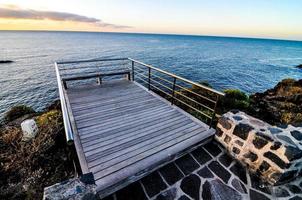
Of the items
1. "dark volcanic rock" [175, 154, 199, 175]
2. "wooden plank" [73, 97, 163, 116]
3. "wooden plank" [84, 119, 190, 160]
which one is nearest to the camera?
"dark volcanic rock" [175, 154, 199, 175]

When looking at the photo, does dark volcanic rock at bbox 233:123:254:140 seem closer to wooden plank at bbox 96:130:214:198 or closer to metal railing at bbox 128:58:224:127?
metal railing at bbox 128:58:224:127

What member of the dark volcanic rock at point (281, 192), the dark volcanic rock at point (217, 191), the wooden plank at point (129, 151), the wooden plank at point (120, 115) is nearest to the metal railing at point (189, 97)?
the wooden plank at point (120, 115)

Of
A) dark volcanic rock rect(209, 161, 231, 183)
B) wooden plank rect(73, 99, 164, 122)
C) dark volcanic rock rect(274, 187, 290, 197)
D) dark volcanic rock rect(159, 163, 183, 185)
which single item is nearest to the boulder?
dark volcanic rock rect(159, 163, 183, 185)

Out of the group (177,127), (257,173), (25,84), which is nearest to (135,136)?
(177,127)

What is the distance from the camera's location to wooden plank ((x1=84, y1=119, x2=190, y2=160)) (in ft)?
9.16

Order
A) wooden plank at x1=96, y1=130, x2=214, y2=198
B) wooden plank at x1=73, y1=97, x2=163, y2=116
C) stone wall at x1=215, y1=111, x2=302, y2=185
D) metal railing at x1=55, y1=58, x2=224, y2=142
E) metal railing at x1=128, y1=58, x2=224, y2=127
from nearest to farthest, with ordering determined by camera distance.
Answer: wooden plank at x1=96, y1=130, x2=214, y2=198 → stone wall at x1=215, y1=111, x2=302, y2=185 → metal railing at x1=55, y1=58, x2=224, y2=142 → metal railing at x1=128, y1=58, x2=224, y2=127 → wooden plank at x1=73, y1=97, x2=163, y2=116

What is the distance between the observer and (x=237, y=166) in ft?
9.12

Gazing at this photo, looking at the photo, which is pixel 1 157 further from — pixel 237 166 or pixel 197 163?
pixel 237 166

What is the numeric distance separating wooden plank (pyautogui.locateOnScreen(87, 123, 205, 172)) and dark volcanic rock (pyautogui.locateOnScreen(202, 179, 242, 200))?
1066mm

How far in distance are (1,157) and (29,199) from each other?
1446 mm

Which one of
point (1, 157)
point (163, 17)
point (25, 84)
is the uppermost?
point (163, 17)

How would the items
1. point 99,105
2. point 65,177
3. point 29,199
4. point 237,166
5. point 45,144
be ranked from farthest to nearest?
point 99,105 < point 45,144 < point 237,166 < point 65,177 < point 29,199

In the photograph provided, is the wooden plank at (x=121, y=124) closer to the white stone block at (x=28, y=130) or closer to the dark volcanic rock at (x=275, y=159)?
the white stone block at (x=28, y=130)

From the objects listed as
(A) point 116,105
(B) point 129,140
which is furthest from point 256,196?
(A) point 116,105
